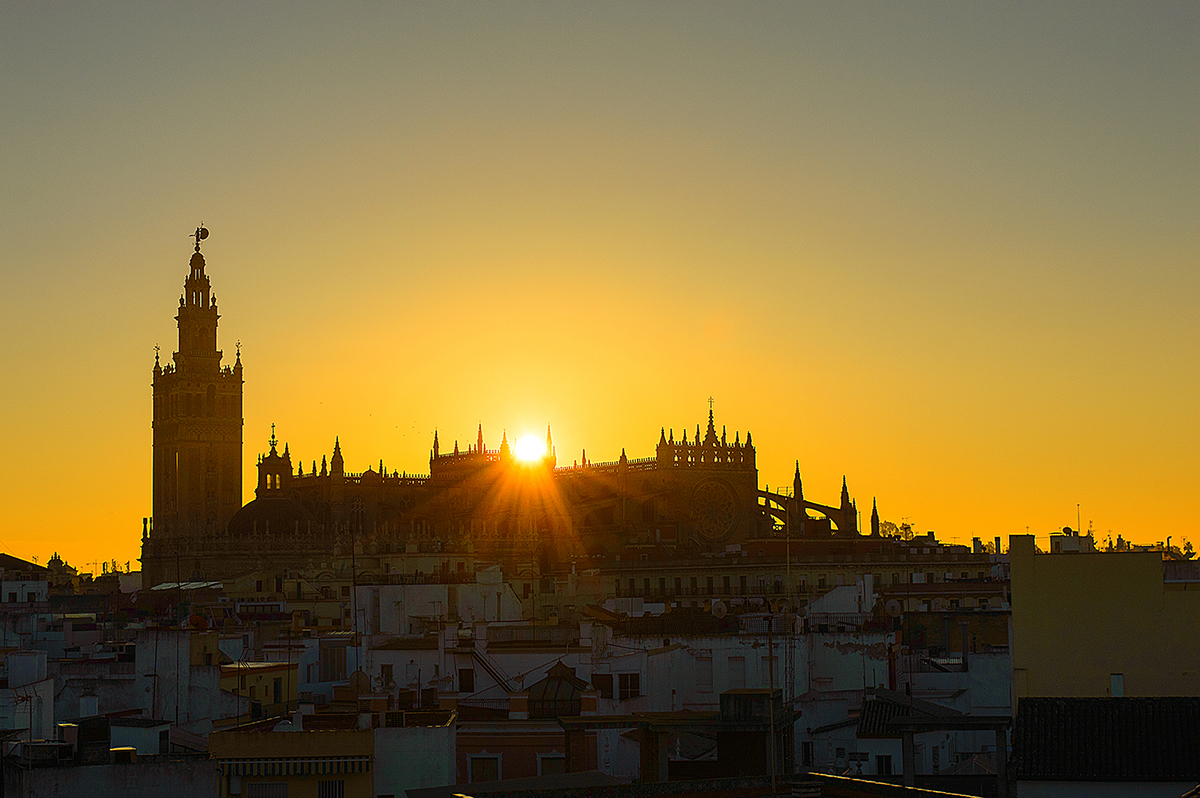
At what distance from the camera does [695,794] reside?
904 inches

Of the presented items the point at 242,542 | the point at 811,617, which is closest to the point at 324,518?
the point at 242,542

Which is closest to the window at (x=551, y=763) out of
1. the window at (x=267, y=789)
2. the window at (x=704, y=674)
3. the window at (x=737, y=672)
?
the window at (x=267, y=789)

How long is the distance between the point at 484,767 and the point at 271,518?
82458 mm

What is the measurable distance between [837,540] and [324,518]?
35408mm

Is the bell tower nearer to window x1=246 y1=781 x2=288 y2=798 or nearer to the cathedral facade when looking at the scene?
the cathedral facade

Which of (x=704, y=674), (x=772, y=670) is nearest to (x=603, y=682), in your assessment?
(x=704, y=674)

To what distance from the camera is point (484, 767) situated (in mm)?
33688

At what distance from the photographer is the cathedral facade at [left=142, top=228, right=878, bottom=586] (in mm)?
103125

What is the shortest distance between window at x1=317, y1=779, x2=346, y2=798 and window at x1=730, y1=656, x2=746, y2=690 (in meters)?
14.1

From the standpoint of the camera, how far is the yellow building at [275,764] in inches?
1142

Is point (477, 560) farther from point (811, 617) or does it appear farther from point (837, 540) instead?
point (811, 617)

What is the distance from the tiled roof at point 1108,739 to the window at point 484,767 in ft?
35.2

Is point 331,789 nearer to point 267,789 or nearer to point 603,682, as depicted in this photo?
point 267,789

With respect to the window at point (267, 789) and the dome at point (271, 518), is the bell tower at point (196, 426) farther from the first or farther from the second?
the window at point (267, 789)
